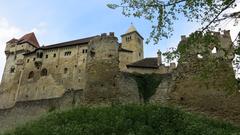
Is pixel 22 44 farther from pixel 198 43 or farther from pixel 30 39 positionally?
pixel 198 43

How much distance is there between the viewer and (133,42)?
66750 millimetres

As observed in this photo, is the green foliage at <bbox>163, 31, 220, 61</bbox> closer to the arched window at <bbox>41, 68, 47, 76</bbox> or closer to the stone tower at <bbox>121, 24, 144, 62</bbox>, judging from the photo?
the arched window at <bbox>41, 68, 47, 76</bbox>

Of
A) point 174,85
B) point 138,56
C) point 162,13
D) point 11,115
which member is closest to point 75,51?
point 138,56

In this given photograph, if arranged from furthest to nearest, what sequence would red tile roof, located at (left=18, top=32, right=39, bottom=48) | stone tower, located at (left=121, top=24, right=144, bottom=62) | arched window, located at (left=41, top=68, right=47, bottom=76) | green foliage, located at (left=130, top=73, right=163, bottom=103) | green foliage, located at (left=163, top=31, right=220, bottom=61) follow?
red tile roof, located at (left=18, top=32, right=39, bottom=48), stone tower, located at (left=121, top=24, right=144, bottom=62), arched window, located at (left=41, top=68, right=47, bottom=76), green foliage, located at (left=130, top=73, right=163, bottom=103), green foliage, located at (left=163, top=31, right=220, bottom=61)

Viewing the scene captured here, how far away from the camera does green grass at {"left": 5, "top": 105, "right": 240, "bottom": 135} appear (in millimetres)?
13789

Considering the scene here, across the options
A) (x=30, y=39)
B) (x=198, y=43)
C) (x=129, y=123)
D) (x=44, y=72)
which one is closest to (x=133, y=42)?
(x=44, y=72)

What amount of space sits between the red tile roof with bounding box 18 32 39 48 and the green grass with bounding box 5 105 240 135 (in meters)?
52.8

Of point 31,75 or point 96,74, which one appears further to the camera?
point 31,75

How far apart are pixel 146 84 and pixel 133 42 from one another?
44.4 meters

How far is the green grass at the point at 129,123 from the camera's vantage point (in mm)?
13789

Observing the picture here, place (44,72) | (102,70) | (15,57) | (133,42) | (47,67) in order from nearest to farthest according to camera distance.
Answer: (102,70), (44,72), (47,67), (15,57), (133,42)

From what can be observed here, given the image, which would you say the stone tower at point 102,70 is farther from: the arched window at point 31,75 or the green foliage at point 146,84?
the arched window at point 31,75

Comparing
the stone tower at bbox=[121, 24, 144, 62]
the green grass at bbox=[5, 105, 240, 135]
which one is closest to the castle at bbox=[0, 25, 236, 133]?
the stone tower at bbox=[121, 24, 144, 62]

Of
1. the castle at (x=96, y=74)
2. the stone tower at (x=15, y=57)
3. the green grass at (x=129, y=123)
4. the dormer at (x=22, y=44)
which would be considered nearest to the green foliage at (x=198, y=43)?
the castle at (x=96, y=74)
